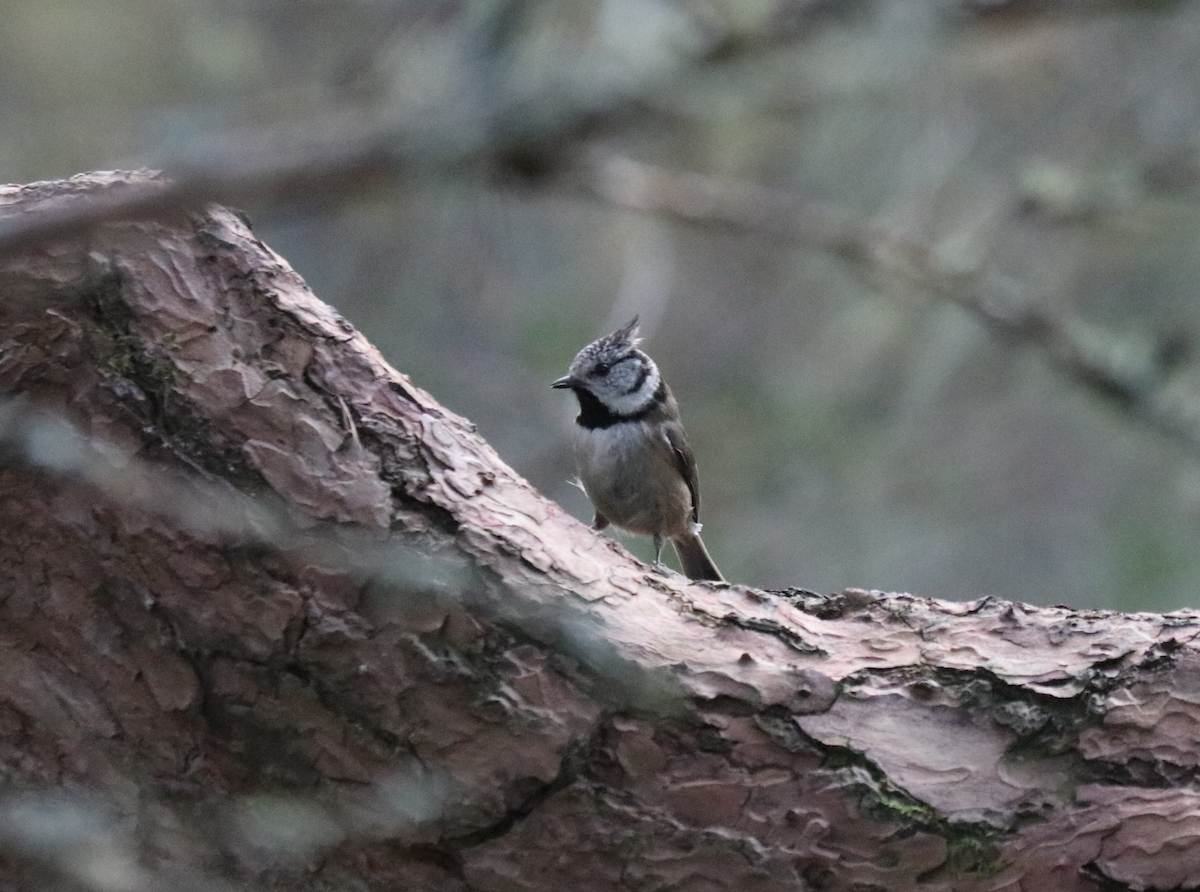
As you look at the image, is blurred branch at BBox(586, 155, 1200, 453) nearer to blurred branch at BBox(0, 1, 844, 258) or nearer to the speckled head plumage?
the speckled head plumage

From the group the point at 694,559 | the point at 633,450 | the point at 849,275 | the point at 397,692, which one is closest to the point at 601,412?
the point at 633,450

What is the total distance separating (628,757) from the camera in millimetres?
2463

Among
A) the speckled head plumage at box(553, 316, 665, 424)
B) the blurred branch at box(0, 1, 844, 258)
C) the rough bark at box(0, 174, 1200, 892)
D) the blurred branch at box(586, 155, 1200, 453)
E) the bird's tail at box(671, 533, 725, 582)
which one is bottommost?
the blurred branch at box(0, 1, 844, 258)

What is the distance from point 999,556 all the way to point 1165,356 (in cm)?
289

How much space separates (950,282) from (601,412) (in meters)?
1.61

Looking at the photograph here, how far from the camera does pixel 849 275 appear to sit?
20.3 feet

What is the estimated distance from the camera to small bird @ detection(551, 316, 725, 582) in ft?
15.4

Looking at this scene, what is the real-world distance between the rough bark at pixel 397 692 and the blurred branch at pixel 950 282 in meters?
2.54

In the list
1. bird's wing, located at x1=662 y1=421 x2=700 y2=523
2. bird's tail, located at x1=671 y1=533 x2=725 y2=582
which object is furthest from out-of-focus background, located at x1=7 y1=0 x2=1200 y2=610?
bird's wing, located at x1=662 y1=421 x2=700 y2=523

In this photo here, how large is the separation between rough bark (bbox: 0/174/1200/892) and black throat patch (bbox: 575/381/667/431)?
2213 millimetres

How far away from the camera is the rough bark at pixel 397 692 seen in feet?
7.87

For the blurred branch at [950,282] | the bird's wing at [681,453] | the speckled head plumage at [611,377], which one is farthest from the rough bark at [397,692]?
the blurred branch at [950,282]

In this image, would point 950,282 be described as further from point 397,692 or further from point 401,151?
point 401,151

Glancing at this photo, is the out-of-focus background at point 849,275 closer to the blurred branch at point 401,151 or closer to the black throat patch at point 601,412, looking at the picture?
the black throat patch at point 601,412
